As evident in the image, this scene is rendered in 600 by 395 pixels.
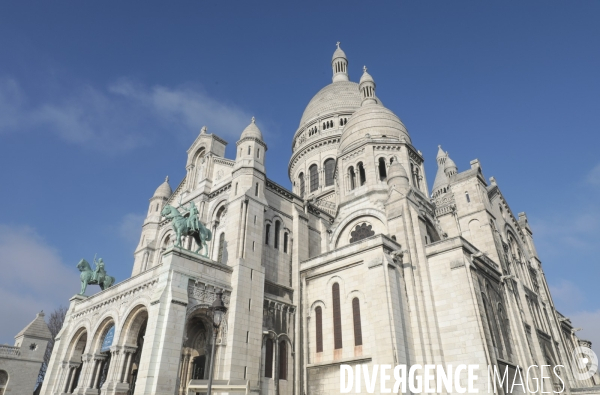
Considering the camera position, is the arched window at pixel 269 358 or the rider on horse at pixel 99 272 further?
the rider on horse at pixel 99 272

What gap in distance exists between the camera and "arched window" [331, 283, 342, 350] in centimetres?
2448

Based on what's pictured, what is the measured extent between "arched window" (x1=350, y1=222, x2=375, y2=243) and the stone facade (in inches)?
1136

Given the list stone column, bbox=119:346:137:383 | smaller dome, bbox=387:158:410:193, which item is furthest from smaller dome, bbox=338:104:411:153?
stone column, bbox=119:346:137:383

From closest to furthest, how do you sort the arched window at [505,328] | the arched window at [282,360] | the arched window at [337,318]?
the arched window at [282,360] < the arched window at [337,318] < the arched window at [505,328]

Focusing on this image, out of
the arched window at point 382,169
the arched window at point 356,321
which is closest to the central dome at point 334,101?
the arched window at point 382,169

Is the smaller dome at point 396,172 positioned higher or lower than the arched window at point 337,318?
higher

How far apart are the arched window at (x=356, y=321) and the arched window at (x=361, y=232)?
24.1ft

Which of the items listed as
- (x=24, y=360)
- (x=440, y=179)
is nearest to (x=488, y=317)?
(x=24, y=360)

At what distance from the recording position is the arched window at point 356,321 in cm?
2356

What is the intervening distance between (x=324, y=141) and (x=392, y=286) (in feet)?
90.4

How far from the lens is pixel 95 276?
2955cm

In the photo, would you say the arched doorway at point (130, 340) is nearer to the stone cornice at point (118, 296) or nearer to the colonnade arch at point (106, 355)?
the colonnade arch at point (106, 355)

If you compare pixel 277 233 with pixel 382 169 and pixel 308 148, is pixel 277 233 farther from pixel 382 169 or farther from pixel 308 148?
pixel 308 148

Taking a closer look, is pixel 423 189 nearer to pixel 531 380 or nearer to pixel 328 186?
pixel 328 186
